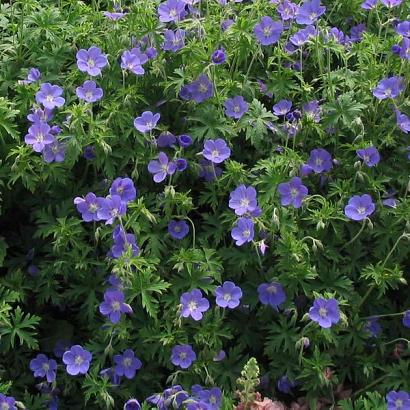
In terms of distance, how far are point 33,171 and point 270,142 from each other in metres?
0.92

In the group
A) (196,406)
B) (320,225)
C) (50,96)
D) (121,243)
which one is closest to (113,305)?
(121,243)

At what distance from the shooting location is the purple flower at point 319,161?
3.45m

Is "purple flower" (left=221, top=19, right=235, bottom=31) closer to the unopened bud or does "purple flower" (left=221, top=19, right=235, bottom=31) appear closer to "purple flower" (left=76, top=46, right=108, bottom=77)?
"purple flower" (left=76, top=46, right=108, bottom=77)

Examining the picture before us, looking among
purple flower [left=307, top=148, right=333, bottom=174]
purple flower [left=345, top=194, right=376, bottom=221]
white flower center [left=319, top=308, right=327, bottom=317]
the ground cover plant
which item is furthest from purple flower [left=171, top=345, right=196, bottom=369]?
purple flower [left=307, top=148, right=333, bottom=174]

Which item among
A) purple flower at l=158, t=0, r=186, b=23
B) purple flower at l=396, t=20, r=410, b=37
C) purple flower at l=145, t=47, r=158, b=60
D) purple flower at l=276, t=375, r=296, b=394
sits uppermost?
purple flower at l=396, t=20, r=410, b=37

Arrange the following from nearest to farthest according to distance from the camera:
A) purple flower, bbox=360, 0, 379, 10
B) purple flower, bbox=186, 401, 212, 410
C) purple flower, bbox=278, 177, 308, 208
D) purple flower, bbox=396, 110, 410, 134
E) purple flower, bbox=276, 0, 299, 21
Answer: purple flower, bbox=186, 401, 212, 410
purple flower, bbox=278, 177, 308, 208
purple flower, bbox=396, 110, 410, 134
purple flower, bbox=276, 0, 299, 21
purple flower, bbox=360, 0, 379, 10

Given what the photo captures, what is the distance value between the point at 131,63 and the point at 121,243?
0.76m

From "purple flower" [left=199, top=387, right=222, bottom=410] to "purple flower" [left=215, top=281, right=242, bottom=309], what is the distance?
0.96 feet

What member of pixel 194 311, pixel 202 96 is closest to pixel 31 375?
pixel 194 311

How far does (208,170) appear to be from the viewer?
11.3 ft

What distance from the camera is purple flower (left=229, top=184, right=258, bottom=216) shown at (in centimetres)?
318

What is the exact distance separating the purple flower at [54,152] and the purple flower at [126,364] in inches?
29.6

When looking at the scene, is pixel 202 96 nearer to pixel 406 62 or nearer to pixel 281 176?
pixel 281 176

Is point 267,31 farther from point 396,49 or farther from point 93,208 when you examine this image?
point 93,208
